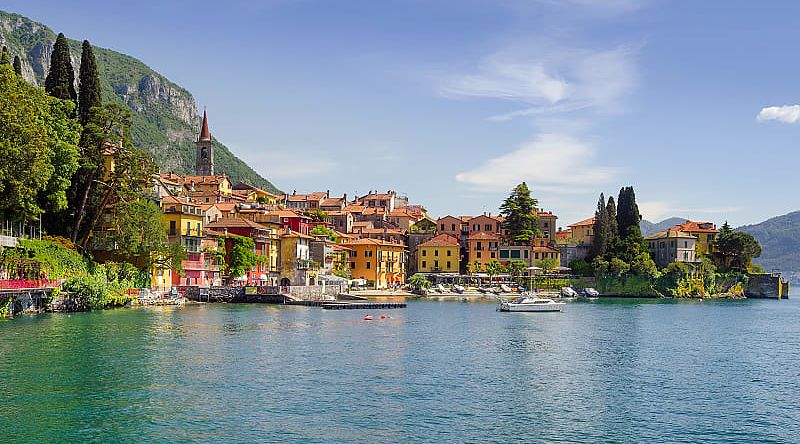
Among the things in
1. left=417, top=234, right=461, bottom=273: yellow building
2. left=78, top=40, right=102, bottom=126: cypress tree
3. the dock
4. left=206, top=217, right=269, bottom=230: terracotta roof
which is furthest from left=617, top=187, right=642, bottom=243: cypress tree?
left=78, top=40, right=102, bottom=126: cypress tree

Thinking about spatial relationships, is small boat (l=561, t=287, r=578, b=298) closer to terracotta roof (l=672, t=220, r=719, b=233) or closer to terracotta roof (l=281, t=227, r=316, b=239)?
terracotta roof (l=672, t=220, r=719, b=233)

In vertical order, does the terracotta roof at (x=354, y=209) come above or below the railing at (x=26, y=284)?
above

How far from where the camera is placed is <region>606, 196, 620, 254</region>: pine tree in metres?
108

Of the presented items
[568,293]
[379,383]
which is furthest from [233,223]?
[379,383]

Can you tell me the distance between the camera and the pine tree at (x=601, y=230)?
356ft

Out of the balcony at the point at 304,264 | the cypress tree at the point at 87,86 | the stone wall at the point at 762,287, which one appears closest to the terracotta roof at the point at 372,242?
the balcony at the point at 304,264

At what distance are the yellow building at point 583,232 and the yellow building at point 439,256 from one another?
19.4 metres

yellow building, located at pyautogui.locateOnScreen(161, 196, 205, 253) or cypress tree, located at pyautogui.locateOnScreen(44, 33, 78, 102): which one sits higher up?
cypress tree, located at pyautogui.locateOnScreen(44, 33, 78, 102)

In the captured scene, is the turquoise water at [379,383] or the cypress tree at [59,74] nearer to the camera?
the turquoise water at [379,383]

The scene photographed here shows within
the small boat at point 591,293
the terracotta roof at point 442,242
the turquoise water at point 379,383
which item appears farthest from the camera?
the terracotta roof at point 442,242

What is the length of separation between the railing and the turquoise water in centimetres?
222

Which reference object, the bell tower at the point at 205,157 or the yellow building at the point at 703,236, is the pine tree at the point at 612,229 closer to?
the yellow building at the point at 703,236

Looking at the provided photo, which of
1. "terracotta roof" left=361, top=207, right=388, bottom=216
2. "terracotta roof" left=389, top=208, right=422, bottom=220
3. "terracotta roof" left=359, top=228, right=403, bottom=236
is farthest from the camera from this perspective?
"terracotta roof" left=389, top=208, right=422, bottom=220

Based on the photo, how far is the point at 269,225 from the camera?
88938mm
